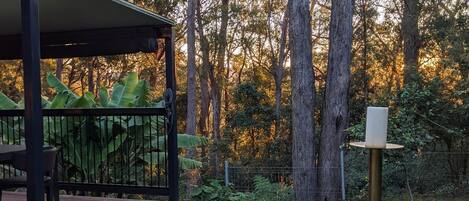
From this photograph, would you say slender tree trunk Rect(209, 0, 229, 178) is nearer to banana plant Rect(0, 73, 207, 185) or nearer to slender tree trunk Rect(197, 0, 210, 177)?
slender tree trunk Rect(197, 0, 210, 177)

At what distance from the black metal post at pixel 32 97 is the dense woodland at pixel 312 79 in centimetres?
209

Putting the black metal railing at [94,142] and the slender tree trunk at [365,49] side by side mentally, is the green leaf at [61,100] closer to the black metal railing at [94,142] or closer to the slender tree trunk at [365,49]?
the black metal railing at [94,142]

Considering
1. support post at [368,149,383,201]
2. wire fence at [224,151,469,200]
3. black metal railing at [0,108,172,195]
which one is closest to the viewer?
support post at [368,149,383,201]

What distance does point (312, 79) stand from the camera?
1070 centimetres

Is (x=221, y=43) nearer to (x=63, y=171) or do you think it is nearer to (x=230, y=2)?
(x=230, y=2)

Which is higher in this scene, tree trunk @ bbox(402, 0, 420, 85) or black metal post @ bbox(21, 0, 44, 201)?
tree trunk @ bbox(402, 0, 420, 85)

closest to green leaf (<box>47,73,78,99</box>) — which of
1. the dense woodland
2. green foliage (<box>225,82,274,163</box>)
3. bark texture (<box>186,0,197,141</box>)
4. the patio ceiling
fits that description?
the dense woodland

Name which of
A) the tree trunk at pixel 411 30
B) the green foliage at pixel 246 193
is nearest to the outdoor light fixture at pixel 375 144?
the green foliage at pixel 246 193

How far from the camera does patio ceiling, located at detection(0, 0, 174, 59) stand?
3.46m

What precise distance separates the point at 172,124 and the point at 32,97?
1928mm

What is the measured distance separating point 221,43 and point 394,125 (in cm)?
1283

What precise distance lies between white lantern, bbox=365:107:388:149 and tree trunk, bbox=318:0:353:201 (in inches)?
369

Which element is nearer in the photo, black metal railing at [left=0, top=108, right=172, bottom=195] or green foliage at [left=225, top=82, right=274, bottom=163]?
black metal railing at [left=0, top=108, right=172, bottom=195]

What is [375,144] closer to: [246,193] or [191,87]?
[246,193]
